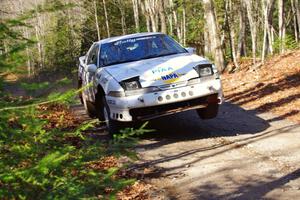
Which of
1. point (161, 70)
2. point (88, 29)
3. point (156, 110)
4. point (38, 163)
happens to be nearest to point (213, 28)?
point (161, 70)

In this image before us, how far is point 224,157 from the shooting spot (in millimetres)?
6457

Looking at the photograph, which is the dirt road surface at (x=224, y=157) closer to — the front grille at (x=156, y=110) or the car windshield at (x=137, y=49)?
the front grille at (x=156, y=110)

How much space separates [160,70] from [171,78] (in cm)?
23

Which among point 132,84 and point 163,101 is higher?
point 132,84

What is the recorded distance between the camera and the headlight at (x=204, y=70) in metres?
7.40

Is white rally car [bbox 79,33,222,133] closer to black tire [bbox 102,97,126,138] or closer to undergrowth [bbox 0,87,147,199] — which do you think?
black tire [bbox 102,97,126,138]

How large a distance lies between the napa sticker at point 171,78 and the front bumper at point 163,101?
14 centimetres

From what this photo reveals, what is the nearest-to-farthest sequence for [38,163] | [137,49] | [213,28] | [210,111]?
[38,163], [210,111], [137,49], [213,28]

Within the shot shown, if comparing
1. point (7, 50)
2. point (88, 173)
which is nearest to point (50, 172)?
point (88, 173)

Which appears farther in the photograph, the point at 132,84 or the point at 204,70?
the point at 204,70

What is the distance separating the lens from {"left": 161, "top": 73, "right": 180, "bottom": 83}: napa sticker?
7.19 meters

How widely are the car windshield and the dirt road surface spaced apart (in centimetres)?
145

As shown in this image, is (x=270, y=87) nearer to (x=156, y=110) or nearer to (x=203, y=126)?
(x=203, y=126)

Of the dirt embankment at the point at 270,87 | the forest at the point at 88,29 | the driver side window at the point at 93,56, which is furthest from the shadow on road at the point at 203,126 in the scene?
the forest at the point at 88,29
